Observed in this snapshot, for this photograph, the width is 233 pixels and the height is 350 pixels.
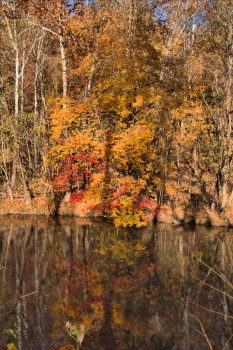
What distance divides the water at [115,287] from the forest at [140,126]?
2731 millimetres

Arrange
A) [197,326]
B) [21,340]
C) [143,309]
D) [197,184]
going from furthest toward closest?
1. [197,184]
2. [143,309]
3. [197,326]
4. [21,340]

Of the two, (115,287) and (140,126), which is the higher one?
(140,126)

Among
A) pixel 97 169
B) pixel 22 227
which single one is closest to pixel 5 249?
pixel 22 227

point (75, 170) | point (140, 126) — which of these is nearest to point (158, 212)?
point (140, 126)

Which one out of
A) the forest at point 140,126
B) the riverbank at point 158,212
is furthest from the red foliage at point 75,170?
the riverbank at point 158,212

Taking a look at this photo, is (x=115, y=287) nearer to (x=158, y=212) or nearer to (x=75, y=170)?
(x=158, y=212)

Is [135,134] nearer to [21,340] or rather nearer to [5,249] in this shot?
[5,249]

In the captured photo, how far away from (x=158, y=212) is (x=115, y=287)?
12562mm

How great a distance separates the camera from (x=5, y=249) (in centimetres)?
2112

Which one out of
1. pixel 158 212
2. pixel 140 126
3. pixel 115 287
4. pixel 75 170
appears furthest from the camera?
pixel 75 170

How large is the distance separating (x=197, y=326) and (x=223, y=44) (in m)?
18.9

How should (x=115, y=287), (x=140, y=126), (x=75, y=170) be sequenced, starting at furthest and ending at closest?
(x=75, y=170) < (x=140, y=126) < (x=115, y=287)

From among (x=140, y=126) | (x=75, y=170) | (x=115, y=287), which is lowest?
(x=115, y=287)

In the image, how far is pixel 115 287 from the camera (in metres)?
15.9
